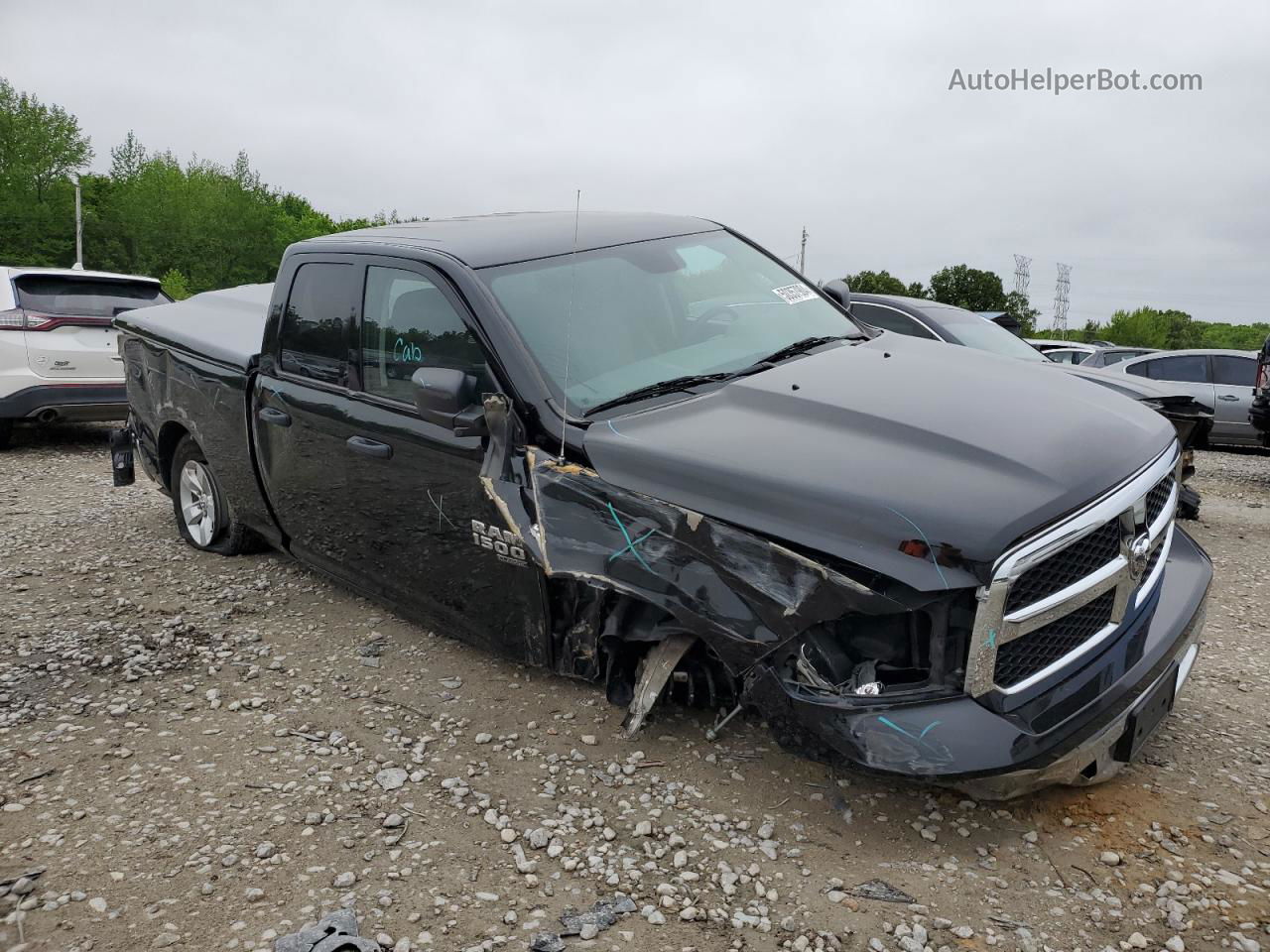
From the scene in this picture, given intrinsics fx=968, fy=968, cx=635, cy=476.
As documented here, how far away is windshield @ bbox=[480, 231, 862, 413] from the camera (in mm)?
3422

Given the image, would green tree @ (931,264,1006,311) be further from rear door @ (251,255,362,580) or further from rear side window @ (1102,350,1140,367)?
rear door @ (251,255,362,580)

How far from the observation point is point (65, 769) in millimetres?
3457

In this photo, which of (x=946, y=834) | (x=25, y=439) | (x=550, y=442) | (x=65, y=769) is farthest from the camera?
(x=25, y=439)

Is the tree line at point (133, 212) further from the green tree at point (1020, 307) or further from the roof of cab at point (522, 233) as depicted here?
the roof of cab at point (522, 233)

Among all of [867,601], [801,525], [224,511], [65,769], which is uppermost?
[801,525]

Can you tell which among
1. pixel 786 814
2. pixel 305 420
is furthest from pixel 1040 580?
pixel 305 420

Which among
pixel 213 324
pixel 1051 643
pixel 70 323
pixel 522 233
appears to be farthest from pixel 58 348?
pixel 1051 643

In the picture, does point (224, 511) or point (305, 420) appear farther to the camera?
point (224, 511)

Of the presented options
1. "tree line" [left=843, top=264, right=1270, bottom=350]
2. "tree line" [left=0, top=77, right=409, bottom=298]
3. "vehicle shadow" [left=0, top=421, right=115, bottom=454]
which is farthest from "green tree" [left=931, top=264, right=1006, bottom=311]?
"vehicle shadow" [left=0, top=421, right=115, bottom=454]

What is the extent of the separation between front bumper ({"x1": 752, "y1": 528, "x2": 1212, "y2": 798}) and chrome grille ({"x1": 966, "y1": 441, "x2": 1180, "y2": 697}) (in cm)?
7

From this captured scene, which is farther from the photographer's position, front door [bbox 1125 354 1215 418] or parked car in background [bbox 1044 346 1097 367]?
parked car in background [bbox 1044 346 1097 367]

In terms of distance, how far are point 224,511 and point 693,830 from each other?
3748mm

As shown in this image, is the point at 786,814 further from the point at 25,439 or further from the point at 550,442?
the point at 25,439

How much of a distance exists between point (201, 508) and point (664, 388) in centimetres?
365
